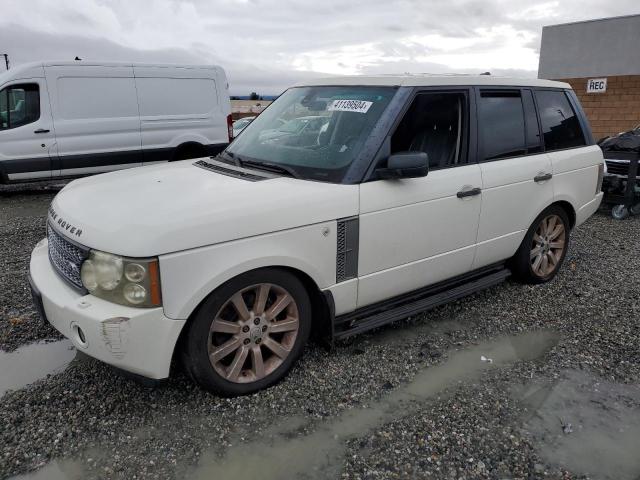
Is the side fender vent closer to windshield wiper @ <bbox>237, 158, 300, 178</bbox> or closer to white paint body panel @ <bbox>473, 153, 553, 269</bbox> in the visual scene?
windshield wiper @ <bbox>237, 158, 300, 178</bbox>

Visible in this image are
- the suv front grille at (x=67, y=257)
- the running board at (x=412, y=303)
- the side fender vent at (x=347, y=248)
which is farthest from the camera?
the running board at (x=412, y=303)

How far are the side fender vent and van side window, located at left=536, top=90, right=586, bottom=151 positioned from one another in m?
2.27

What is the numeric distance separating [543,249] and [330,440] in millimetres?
3017

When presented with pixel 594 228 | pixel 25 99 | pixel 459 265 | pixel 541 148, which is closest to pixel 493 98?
pixel 541 148

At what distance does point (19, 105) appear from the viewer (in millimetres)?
8766

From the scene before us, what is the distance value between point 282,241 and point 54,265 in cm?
138

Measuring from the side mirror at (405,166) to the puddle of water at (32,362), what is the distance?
2.41 metres

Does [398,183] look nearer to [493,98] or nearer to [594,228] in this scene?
[493,98]

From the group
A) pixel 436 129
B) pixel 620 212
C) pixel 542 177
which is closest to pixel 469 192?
pixel 436 129

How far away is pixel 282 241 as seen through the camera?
116 inches

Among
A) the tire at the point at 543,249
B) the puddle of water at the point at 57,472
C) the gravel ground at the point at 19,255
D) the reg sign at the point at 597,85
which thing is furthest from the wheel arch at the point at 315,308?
the reg sign at the point at 597,85

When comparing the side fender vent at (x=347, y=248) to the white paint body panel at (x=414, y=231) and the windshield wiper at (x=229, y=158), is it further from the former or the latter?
the windshield wiper at (x=229, y=158)

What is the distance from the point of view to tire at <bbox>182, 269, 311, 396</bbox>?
281 cm

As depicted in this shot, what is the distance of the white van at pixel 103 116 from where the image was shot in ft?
28.8
